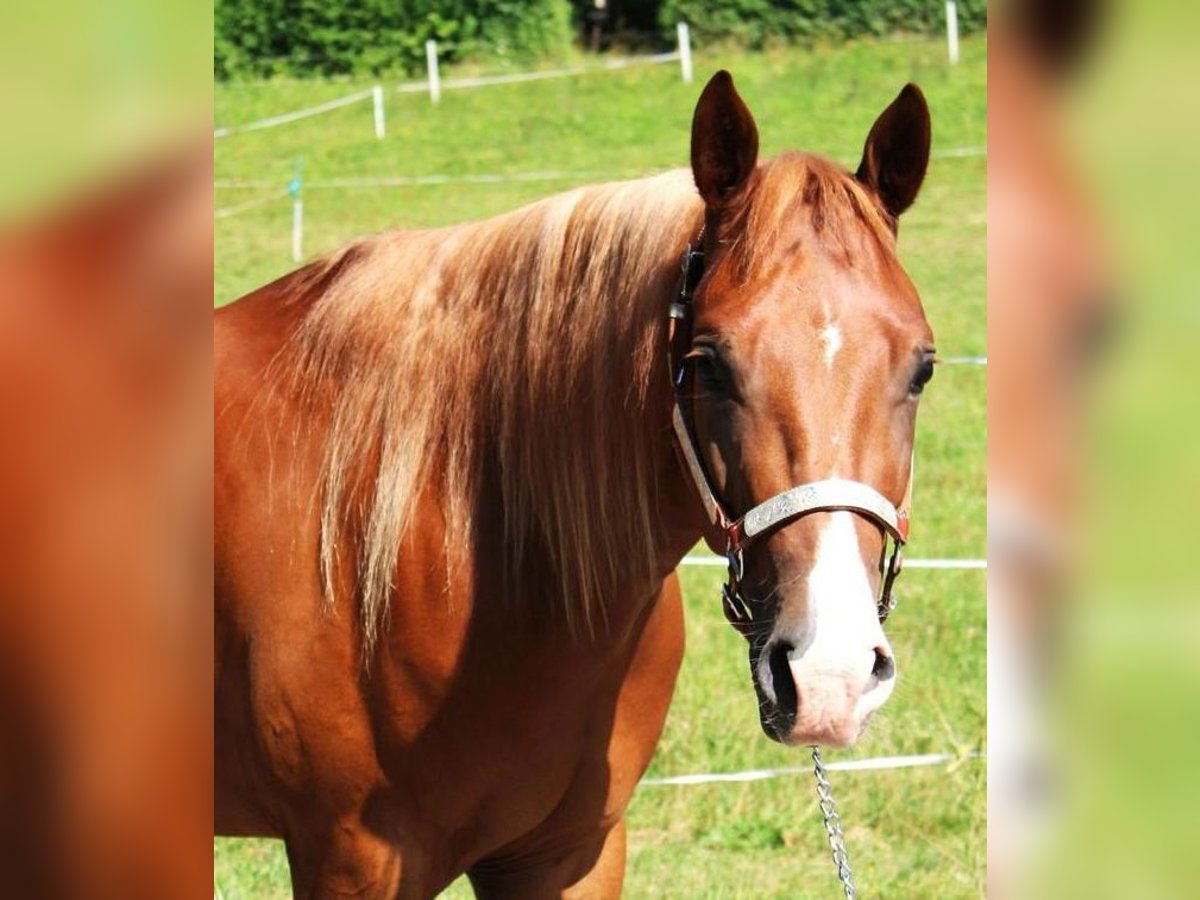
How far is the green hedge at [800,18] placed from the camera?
66.9 feet

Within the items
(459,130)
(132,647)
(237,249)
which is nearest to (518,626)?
(132,647)

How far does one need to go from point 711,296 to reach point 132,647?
1.51 metres

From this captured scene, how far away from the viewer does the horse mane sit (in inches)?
82.8

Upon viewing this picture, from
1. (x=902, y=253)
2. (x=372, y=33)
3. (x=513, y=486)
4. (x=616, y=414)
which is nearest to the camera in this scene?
(x=616, y=414)

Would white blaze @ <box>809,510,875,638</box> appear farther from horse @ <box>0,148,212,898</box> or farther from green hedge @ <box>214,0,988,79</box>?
green hedge @ <box>214,0,988,79</box>

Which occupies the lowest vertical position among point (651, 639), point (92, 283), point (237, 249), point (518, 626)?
point (237, 249)

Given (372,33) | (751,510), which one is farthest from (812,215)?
(372,33)

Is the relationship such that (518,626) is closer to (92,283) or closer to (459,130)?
(92,283)

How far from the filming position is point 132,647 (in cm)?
45

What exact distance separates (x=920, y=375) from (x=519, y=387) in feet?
2.14

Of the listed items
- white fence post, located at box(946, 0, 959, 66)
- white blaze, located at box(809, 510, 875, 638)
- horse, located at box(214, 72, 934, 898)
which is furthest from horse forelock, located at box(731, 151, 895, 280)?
white fence post, located at box(946, 0, 959, 66)

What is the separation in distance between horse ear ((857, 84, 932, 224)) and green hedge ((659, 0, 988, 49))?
1925 cm

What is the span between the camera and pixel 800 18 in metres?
20.9

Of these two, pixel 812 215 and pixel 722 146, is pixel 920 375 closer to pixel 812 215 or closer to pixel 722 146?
pixel 812 215
